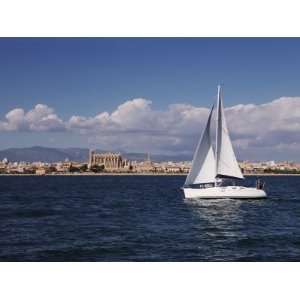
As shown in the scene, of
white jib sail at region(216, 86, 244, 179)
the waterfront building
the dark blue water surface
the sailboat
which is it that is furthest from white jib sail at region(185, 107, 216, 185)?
the waterfront building

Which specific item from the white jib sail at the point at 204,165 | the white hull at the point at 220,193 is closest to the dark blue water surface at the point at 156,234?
the white hull at the point at 220,193

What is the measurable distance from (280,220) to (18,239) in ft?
20.3

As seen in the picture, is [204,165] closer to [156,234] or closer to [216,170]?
[216,170]

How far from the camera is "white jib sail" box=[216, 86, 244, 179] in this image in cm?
1577

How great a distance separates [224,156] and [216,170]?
1.57ft

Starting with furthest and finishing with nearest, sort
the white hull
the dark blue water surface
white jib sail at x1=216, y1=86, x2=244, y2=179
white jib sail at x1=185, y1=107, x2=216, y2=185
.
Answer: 1. white jib sail at x1=185, y1=107, x2=216, y2=185
2. the white hull
3. white jib sail at x1=216, y1=86, x2=244, y2=179
4. the dark blue water surface

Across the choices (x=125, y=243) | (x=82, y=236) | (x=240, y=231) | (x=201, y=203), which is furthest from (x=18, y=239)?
(x=201, y=203)

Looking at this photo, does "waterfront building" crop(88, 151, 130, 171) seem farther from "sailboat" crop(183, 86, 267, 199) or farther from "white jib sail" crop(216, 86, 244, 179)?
"white jib sail" crop(216, 86, 244, 179)

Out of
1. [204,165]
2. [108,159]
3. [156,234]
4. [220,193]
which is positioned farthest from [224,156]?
[108,159]

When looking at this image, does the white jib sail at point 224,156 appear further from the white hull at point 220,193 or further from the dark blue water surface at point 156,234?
the dark blue water surface at point 156,234

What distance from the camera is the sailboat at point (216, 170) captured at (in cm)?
1606

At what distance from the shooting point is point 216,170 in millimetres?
16203
